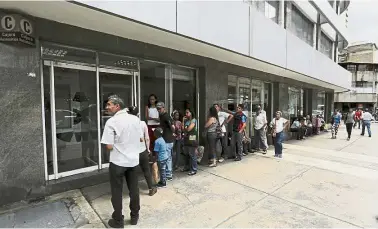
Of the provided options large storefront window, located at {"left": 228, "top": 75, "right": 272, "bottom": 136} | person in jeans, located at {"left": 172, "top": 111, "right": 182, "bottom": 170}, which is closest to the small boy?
person in jeans, located at {"left": 172, "top": 111, "right": 182, "bottom": 170}

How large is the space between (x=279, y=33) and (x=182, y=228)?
7090 millimetres

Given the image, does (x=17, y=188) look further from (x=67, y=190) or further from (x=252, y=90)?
(x=252, y=90)

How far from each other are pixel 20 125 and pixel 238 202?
3777 mm

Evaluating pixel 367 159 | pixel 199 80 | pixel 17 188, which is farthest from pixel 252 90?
pixel 17 188

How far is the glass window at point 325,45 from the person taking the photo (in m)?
14.9

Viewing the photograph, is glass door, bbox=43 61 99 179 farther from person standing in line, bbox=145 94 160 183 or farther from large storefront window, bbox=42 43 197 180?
person standing in line, bbox=145 94 160 183

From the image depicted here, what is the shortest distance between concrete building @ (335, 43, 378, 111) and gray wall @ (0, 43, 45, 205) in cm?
4157

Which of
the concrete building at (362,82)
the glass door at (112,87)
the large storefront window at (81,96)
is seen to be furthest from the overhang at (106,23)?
the concrete building at (362,82)

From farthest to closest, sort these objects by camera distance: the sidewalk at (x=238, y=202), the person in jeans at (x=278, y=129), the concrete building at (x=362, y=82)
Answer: the concrete building at (x=362, y=82)
the person in jeans at (x=278, y=129)
the sidewalk at (x=238, y=202)

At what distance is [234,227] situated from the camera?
10.7 feet

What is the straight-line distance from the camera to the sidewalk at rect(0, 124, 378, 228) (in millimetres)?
3412

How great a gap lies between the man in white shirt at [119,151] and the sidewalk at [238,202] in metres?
0.33

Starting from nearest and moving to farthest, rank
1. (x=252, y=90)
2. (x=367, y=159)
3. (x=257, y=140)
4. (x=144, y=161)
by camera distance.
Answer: (x=144, y=161)
(x=367, y=159)
(x=257, y=140)
(x=252, y=90)

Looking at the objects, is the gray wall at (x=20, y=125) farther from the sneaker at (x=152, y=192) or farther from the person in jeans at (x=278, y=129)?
the person in jeans at (x=278, y=129)
